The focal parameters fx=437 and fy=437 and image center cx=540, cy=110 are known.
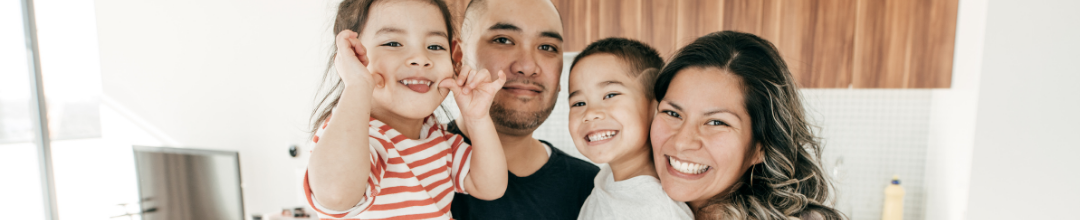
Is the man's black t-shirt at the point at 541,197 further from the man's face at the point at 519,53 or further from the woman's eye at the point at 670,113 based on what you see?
the woman's eye at the point at 670,113

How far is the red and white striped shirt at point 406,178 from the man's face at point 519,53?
8.9 inches

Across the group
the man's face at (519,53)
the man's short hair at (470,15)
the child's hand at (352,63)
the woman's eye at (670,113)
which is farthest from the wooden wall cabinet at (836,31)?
the child's hand at (352,63)

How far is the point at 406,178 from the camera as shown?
0.74 metres

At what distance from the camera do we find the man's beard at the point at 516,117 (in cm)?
105

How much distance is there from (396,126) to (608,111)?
0.40 meters

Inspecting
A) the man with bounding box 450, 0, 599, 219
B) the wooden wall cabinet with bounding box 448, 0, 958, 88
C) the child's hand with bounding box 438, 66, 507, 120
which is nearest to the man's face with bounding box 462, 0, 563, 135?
the man with bounding box 450, 0, 599, 219

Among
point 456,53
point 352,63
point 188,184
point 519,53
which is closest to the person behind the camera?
point 352,63

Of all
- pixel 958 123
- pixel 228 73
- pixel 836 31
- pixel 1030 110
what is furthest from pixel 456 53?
pixel 228 73

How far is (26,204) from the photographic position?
3.24m

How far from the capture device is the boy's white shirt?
2.57ft

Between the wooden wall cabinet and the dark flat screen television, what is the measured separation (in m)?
2.21

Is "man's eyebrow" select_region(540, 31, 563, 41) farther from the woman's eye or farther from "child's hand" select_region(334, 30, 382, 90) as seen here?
"child's hand" select_region(334, 30, 382, 90)

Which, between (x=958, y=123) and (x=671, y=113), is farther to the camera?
(x=958, y=123)

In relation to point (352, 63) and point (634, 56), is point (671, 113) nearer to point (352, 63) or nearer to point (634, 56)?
point (634, 56)
